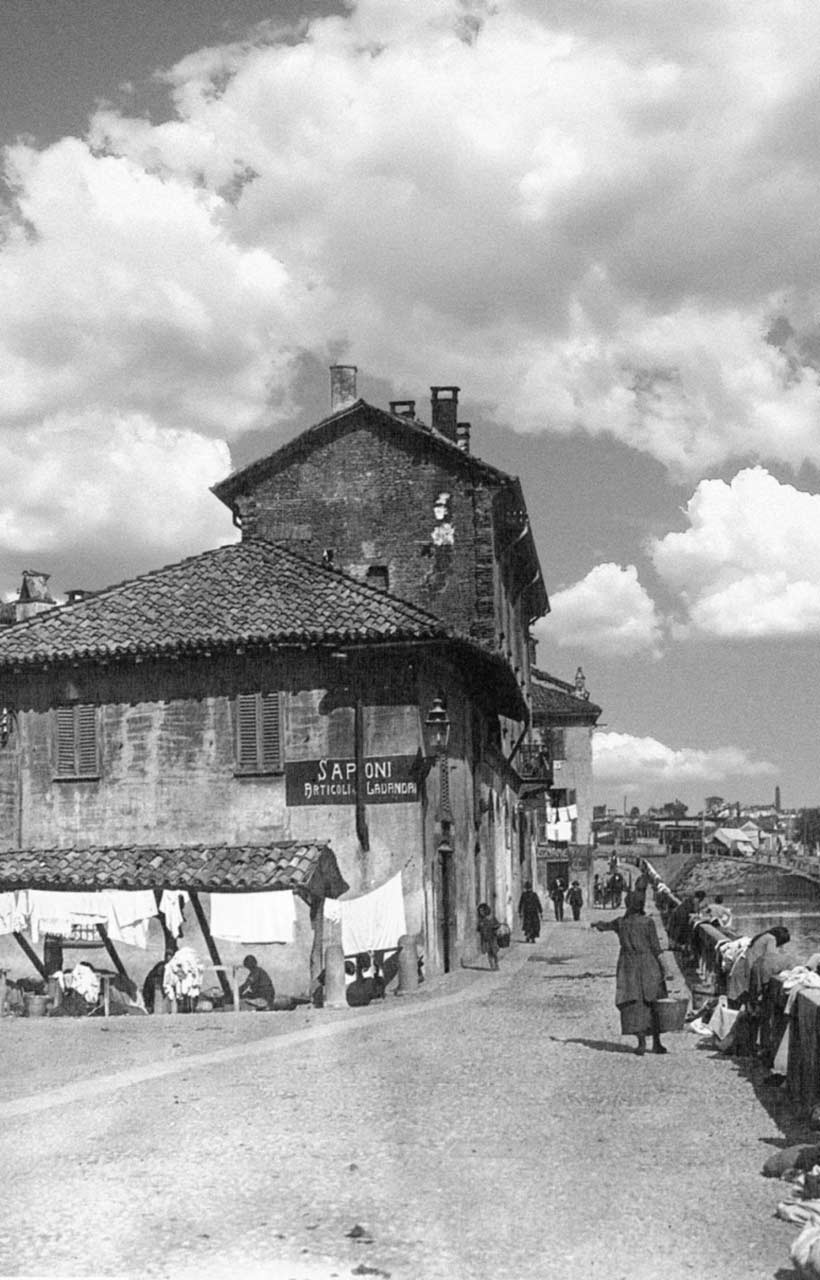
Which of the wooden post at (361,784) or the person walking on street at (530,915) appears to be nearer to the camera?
the wooden post at (361,784)

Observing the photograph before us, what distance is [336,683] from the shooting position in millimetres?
24375

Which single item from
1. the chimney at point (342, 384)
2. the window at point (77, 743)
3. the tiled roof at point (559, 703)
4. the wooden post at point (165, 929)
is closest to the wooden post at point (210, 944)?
the wooden post at point (165, 929)

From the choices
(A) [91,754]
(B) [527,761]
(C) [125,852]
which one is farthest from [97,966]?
(B) [527,761]

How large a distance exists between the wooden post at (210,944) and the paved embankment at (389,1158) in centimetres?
444

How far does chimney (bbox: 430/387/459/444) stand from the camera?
36312 millimetres

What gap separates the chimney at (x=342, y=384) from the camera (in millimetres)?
36312

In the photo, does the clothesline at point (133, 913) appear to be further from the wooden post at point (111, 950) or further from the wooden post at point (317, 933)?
the wooden post at point (317, 933)

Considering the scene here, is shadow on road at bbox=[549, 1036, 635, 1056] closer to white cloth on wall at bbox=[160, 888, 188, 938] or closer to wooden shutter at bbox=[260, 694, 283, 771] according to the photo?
white cloth on wall at bbox=[160, 888, 188, 938]

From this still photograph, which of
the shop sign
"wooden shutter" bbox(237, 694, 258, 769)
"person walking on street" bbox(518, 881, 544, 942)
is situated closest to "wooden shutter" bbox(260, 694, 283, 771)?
"wooden shutter" bbox(237, 694, 258, 769)

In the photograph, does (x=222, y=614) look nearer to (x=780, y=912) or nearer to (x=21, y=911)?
(x=21, y=911)

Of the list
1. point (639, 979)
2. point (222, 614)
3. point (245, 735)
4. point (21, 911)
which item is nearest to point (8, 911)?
point (21, 911)

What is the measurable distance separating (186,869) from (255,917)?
5.36ft

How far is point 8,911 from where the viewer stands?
23375 millimetres

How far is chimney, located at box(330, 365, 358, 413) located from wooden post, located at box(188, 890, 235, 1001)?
1701cm
